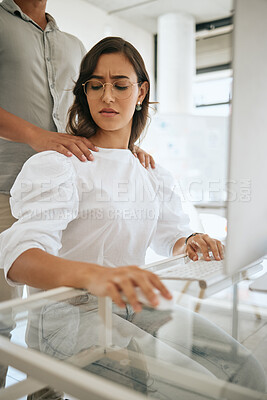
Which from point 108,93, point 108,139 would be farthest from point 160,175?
point 108,93

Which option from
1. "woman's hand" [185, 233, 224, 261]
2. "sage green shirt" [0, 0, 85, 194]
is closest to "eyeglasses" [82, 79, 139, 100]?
"sage green shirt" [0, 0, 85, 194]

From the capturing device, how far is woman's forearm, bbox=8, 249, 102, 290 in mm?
619

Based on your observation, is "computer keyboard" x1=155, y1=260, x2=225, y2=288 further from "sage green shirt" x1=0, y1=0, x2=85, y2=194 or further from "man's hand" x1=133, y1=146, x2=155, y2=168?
"sage green shirt" x1=0, y1=0, x2=85, y2=194

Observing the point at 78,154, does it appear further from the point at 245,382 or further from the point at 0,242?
the point at 245,382

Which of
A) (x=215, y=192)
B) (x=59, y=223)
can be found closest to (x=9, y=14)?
(x=59, y=223)

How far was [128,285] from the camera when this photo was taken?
542 millimetres

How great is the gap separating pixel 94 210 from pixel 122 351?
1.49ft

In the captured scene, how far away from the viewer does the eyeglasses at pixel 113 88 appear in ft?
3.45

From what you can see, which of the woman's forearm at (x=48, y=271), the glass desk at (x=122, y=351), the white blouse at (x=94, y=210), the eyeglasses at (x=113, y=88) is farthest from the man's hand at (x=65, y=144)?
the glass desk at (x=122, y=351)

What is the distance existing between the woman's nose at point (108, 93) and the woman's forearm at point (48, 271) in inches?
19.1

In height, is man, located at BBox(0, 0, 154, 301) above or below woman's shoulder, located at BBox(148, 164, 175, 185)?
above

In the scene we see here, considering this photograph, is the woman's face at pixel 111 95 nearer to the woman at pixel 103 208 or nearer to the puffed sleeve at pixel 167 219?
the woman at pixel 103 208

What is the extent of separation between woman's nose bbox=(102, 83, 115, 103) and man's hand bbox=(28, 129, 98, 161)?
12 cm

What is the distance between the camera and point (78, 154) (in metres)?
0.97
